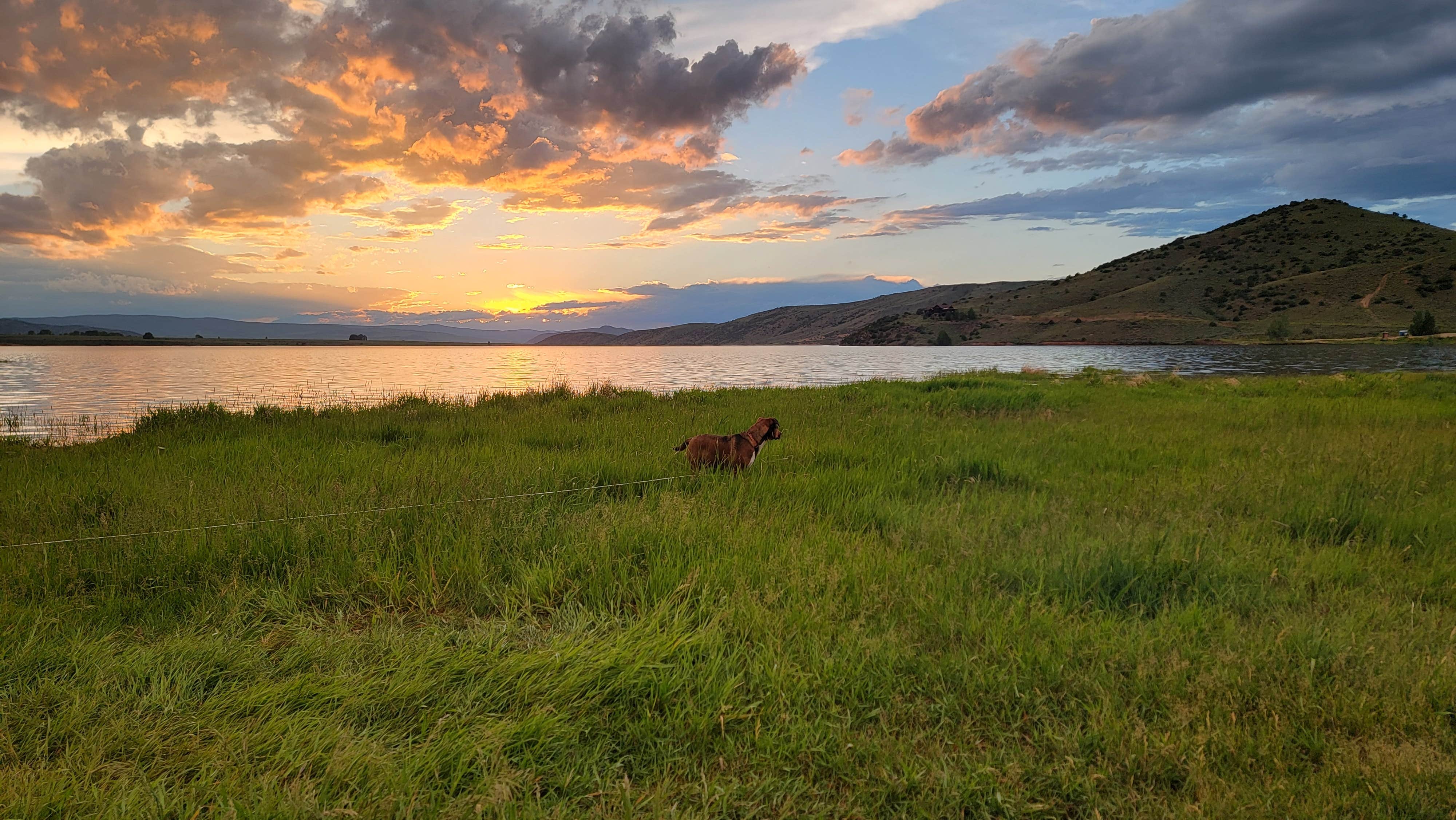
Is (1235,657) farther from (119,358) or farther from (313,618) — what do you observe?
(119,358)

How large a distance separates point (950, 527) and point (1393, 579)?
3.05m

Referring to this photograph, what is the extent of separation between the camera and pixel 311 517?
5.21 m

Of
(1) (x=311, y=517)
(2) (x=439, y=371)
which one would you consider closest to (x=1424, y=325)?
(2) (x=439, y=371)

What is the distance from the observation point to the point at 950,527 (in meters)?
5.40

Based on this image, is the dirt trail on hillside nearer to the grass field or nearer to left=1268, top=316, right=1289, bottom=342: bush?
left=1268, top=316, right=1289, bottom=342: bush

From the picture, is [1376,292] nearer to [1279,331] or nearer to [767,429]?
[1279,331]

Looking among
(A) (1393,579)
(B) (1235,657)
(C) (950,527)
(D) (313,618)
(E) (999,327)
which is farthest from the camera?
(E) (999,327)

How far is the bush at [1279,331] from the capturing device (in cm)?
7462

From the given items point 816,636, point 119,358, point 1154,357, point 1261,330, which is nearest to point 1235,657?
point 816,636

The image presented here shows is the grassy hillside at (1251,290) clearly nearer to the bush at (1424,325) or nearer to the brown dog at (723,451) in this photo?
the bush at (1424,325)

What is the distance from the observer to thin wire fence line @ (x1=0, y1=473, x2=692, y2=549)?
4.73 metres

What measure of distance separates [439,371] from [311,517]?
149ft

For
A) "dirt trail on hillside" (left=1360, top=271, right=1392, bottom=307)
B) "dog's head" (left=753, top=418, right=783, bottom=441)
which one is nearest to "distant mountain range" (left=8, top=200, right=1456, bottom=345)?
"dirt trail on hillside" (left=1360, top=271, right=1392, bottom=307)

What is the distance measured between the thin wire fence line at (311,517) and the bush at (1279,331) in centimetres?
9569
